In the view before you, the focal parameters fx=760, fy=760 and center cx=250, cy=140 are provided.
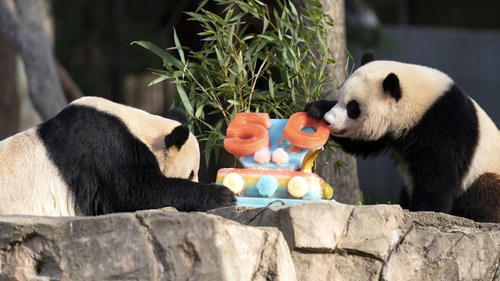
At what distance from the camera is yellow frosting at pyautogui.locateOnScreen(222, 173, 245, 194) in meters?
4.21

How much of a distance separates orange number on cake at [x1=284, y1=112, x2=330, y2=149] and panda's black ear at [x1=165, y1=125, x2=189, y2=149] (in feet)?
1.89

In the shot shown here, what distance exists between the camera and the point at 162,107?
13500 millimetres

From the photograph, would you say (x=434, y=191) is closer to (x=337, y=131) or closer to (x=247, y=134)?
(x=337, y=131)

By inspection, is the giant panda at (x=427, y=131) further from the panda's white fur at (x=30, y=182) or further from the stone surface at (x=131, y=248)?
the stone surface at (x=131, y=248)

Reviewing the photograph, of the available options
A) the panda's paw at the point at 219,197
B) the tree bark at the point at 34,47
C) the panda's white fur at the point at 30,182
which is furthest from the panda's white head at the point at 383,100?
the tree bark at the point at 34,47

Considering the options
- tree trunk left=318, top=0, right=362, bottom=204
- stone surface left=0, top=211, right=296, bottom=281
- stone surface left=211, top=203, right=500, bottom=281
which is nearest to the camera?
stone surface left=0, top=211, right=296, bottom=281

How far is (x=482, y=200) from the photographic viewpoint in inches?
184

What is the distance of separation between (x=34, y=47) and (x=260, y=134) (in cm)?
576

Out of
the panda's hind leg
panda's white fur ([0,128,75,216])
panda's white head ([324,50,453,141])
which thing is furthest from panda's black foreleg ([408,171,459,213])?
panda's white fur ([0,128,75,216])

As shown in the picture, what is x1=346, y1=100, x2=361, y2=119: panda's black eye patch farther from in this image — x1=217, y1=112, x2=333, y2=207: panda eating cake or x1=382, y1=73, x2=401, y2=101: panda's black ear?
x1=217, y1=112, x2=333, y2=207: panda eating cake

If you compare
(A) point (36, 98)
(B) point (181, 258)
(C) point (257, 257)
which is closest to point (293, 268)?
(C) point (257, 257)

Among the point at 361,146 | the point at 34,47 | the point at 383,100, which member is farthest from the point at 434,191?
the point at 34,47

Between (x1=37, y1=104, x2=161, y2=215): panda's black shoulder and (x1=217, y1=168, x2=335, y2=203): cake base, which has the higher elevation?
(x1=37, y1=104, x2=161, y2=215): panda's black shoulder

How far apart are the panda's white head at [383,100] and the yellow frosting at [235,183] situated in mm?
786
